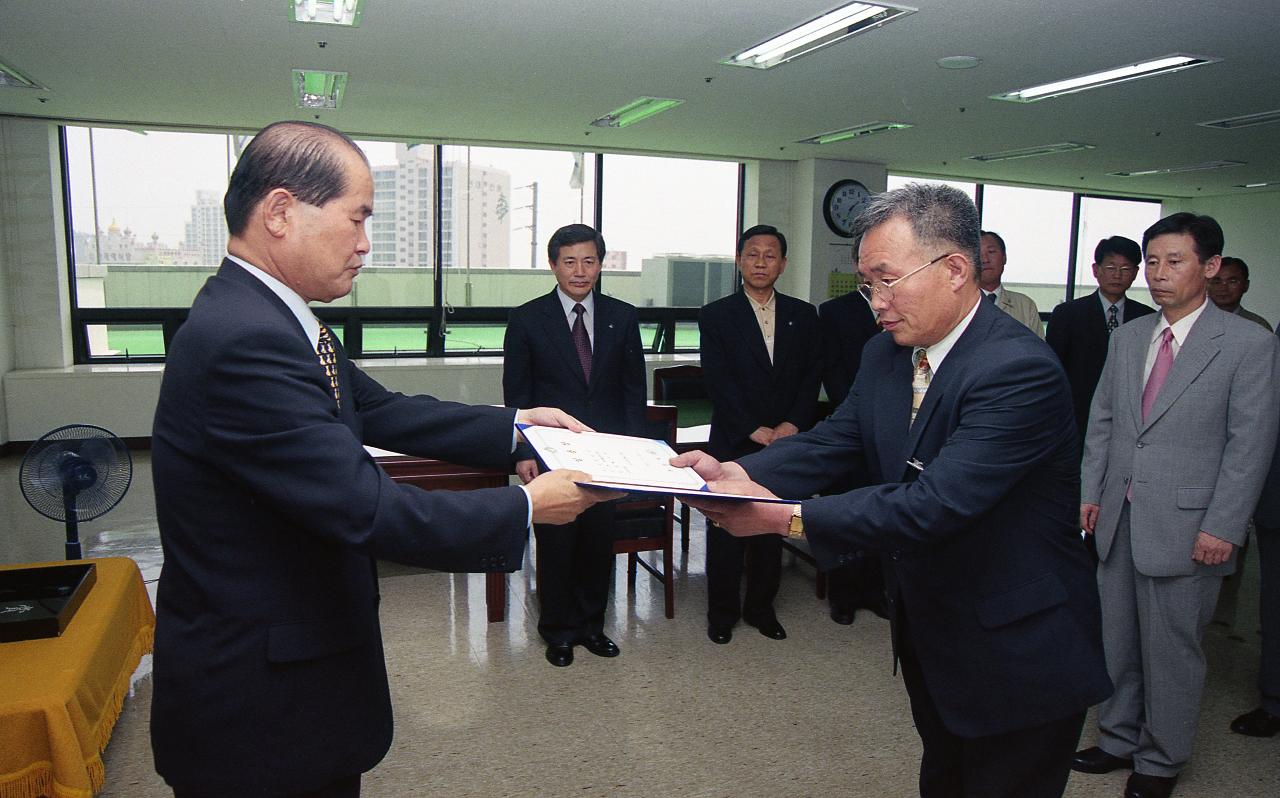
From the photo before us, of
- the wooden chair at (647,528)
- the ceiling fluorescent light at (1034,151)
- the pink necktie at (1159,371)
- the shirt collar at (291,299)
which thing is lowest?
the wooden chair at (647,528)

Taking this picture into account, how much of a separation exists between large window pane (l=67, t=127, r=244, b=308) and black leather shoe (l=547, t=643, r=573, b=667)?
21.5 feet

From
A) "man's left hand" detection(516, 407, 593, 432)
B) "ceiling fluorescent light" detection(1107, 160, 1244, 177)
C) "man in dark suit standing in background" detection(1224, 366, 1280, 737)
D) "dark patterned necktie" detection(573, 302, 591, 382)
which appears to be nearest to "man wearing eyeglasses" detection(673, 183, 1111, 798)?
"man's left hand" detection(516, 407, 593, 432)

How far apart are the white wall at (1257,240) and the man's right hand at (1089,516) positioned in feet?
36.5

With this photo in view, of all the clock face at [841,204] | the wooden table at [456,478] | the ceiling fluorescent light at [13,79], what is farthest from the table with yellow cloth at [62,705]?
the clock face at [841,204]

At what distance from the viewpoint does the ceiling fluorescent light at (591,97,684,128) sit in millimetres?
6530

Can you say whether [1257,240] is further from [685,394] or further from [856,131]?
[685,394]

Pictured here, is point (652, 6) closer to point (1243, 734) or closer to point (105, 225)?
point (1243, 734)

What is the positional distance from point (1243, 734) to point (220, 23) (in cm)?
560

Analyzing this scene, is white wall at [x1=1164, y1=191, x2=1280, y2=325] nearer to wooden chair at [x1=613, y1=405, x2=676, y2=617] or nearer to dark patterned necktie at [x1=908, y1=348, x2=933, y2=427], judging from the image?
wooden chair at [x1=613, y1=405, x2=676, y2=617]

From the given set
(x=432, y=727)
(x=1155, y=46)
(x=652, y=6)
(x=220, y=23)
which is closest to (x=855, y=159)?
(x=1155, y=46)

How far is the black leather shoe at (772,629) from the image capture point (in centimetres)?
396

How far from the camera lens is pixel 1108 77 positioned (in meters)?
5.52

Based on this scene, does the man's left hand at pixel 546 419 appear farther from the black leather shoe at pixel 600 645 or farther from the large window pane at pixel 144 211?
the large window pane at pixel 144 211

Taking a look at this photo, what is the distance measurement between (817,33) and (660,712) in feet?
11.9
